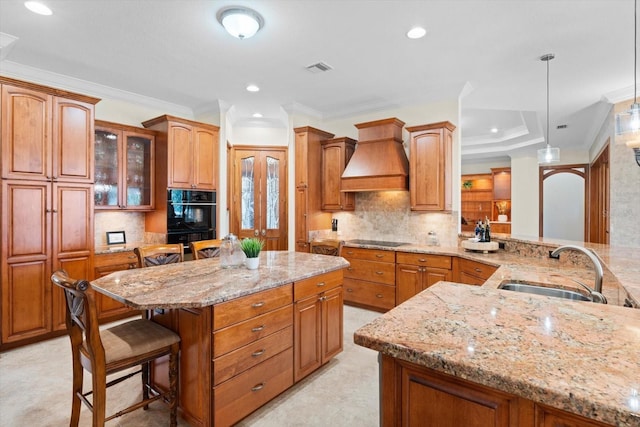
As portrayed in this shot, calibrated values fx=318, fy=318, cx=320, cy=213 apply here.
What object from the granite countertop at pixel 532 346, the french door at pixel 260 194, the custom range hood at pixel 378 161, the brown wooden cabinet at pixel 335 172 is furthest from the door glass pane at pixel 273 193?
the granite countertop at pixel 532 346

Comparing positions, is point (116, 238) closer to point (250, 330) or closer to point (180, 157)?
point (180, 157)

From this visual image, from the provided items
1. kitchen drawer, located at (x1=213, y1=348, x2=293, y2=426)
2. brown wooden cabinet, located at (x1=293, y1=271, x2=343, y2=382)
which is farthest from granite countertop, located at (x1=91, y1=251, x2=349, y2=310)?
kitchen drawer, located at (x1=213, y1=348, x2=293, y2=426)

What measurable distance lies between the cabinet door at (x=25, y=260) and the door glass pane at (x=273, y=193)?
3048mm

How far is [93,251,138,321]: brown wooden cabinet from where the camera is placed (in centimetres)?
365

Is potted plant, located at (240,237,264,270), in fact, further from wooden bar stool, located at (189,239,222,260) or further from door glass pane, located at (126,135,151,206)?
door glass pane, located at (126,135,151,206)

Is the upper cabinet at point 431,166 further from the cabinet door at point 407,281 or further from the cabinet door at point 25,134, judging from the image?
the cabinet door at point 25,134

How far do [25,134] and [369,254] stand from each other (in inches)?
156

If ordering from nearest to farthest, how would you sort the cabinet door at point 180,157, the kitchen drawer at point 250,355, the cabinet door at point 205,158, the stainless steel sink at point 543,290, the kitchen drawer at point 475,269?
the kitchen drawer at point 250,355 < the stainless steel sink at point 543,290 < the kitchen drawer at point 475,269 < the cabinet door at point 180,157 < the cabinet door at point 205,158

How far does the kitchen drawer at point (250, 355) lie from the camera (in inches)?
71.9

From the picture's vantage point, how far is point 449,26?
107 inches

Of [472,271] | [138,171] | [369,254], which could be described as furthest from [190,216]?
[472,271]

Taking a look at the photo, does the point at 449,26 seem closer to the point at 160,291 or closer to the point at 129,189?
the point at 160,291

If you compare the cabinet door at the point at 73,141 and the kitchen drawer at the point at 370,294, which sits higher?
the cabinet door at the point at 73,141

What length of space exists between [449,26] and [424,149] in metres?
1.66
